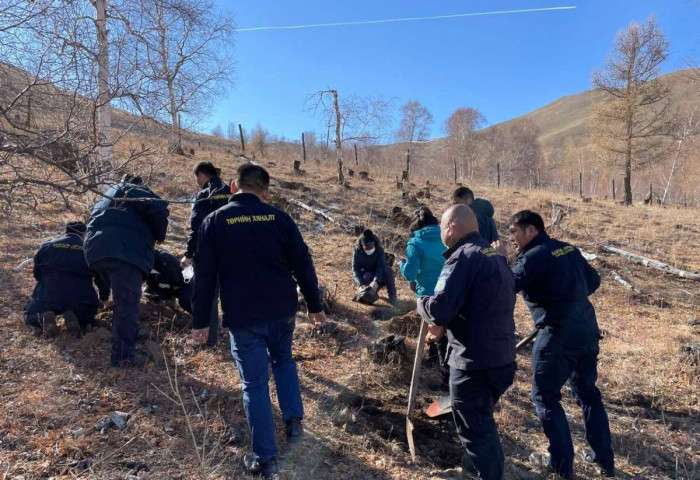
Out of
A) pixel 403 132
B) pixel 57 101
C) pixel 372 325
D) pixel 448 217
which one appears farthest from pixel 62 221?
pixel 403 132

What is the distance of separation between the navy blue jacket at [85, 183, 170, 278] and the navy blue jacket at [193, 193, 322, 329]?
1159mm

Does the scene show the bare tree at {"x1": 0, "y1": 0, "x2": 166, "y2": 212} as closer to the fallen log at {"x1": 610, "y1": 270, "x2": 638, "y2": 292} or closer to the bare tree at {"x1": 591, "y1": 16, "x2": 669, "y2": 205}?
the fallen log at {"x1": 610, "y1": 270, "x2": 638, "y2": 292}

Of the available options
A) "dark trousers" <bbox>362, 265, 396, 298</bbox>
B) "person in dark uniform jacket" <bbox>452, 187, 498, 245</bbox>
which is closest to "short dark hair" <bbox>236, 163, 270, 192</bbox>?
"person in dark uniform jacket" <bbox>452, 187, 498, 245</bbox>

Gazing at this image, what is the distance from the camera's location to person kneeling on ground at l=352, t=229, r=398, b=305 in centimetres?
624

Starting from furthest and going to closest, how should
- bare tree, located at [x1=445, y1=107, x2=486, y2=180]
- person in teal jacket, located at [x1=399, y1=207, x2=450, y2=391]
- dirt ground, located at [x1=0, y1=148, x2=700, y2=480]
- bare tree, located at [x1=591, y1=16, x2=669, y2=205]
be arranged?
bare tree, located at [x1=445, y1=107, x2=486, y2=180], bare tree, located at [x1=591, y1=16, x2=669, y2=205], person in teal jacket, located at [x1=399, y1=207, x2=450, y2=391], dirt ground, located at [x1=0, y1=148, x2=700, y2=480]

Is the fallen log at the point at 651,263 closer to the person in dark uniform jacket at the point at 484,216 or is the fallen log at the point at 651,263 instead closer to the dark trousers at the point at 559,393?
the person in dark uniform jacket at the point at 484,216

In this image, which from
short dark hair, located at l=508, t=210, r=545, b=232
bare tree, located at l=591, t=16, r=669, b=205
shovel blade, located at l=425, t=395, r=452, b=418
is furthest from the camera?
bare tree, located at l=591, t=16, r=669, b=205

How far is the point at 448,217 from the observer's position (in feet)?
8.72

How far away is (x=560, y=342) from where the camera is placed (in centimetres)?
287

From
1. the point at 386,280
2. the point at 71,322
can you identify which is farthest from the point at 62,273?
the point at 386,280

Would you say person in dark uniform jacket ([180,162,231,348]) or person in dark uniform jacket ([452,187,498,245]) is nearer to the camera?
person in dark uniform jacket ([180,162,231,348])

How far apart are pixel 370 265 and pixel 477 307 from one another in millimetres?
4038

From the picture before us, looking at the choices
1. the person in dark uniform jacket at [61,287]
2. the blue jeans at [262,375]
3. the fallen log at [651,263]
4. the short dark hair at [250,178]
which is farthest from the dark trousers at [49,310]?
the fallen log at [651,263]

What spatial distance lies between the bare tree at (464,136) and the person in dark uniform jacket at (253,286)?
37855 millimetres
